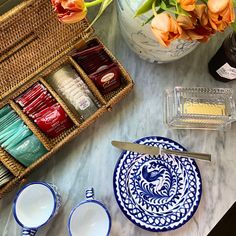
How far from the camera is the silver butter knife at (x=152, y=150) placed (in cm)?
85

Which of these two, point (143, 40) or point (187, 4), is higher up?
point (187, 4)

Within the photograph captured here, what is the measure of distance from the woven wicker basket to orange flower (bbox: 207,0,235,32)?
35 cm

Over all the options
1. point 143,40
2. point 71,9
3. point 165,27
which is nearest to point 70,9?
point 71,9

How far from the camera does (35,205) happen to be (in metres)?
0.83

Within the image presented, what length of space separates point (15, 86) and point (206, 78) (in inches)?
16.2

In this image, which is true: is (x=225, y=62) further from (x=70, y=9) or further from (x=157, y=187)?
(x=70, y=9)

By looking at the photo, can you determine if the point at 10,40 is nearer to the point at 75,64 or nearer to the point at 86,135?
the point at 75,64

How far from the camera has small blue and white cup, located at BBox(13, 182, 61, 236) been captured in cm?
80

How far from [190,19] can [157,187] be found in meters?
0.39

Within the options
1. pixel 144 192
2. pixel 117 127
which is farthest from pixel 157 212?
pixel 117 127

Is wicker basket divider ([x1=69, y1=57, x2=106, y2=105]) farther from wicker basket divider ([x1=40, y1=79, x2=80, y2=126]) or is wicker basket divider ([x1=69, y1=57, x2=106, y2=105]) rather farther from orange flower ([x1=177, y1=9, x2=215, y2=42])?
orange flower ([x1=177, y1=9, x2=215, y2=42])

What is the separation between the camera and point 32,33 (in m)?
0.81

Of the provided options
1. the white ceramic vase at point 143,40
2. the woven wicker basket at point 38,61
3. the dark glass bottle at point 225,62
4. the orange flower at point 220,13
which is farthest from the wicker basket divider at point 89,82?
the orange flower at point 220,13

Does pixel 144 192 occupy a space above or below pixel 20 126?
below
